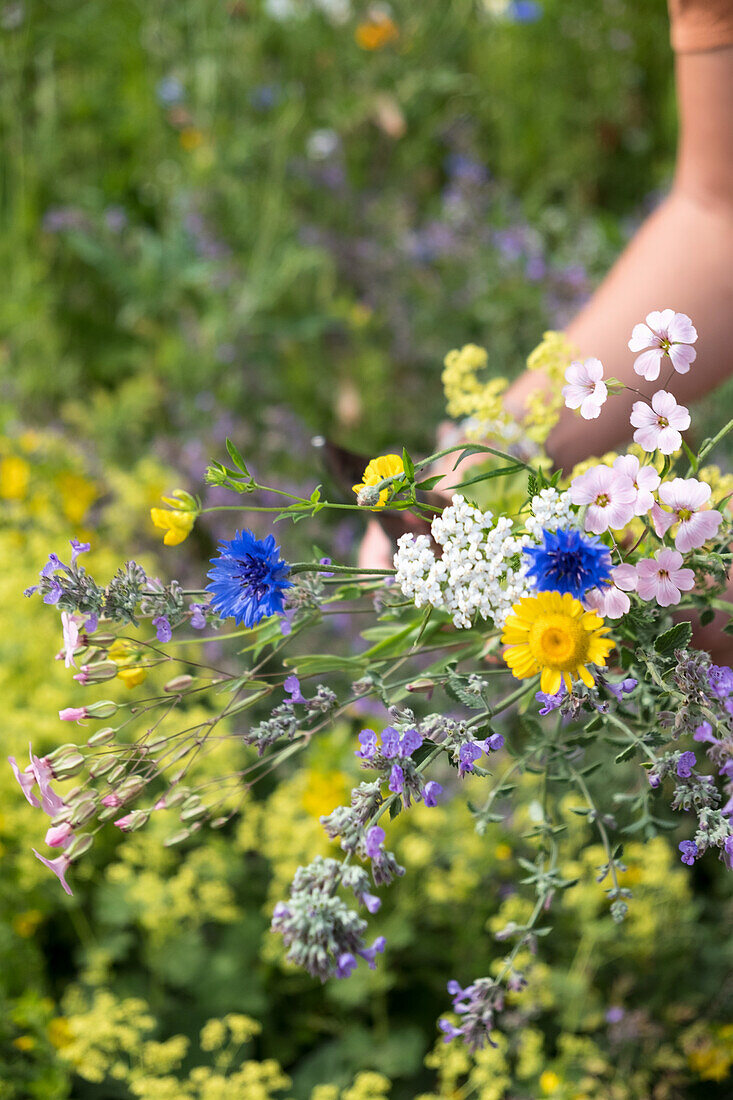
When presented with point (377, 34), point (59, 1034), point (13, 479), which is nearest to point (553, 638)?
point (59, 1034)

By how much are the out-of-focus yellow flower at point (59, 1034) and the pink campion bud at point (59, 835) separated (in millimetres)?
555

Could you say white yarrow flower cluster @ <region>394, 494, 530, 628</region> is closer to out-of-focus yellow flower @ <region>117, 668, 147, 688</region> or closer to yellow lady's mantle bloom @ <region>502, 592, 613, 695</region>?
yellow lady's mantle bloom @ <region>502, 592, 613, 695</region>

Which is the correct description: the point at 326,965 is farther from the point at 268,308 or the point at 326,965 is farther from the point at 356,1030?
the point at 268,308

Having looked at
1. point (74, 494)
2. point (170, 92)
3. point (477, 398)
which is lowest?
point (74, 494)

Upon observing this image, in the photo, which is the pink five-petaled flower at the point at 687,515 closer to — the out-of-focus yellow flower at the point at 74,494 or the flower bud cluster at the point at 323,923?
the flower bud cluster at the point at 323,923

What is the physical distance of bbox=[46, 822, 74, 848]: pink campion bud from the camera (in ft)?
1.44

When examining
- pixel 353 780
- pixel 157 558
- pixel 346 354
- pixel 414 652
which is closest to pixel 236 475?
pixel 414 652

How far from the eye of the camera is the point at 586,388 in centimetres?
45

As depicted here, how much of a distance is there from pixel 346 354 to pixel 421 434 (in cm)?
28

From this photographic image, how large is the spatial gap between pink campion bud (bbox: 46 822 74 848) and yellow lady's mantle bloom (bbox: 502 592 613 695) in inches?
8.7

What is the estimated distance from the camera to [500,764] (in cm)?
117

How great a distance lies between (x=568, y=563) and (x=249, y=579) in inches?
5.6

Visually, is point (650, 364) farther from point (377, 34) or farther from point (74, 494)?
point (377, 34)

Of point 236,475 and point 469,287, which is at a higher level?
point 236,475
